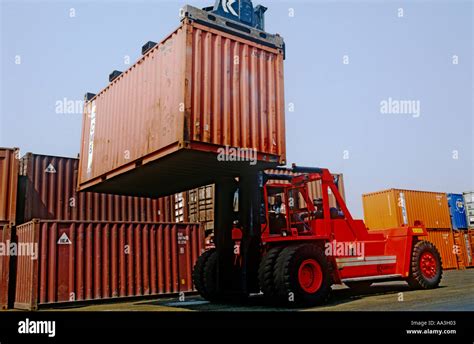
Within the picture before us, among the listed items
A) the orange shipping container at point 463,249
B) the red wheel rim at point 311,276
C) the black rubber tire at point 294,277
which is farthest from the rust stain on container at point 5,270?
the orange shipping container at point 463,249

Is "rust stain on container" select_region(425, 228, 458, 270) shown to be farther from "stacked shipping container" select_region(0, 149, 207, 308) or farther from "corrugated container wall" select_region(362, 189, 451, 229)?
"stacked shipping container" select_region(0, 149, 207, 308)

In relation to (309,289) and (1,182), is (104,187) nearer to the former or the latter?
(1,182)

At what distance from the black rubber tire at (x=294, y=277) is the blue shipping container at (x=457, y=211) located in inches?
711

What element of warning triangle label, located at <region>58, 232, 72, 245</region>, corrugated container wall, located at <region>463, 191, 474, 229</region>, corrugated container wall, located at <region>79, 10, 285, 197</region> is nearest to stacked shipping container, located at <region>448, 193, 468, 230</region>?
corrugated container wall, located at <region>463, 191, 474, 229</region>

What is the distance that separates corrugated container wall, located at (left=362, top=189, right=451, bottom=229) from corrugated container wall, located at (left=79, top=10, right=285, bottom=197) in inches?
560

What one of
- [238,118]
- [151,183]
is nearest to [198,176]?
[151,183]

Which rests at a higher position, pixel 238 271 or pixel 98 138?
pixel 98 138

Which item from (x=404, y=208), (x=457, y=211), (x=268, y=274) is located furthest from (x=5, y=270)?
(x=457, y=211)

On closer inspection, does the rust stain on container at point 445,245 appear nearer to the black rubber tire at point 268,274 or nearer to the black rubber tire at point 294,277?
the black rubber tire at point 294,277

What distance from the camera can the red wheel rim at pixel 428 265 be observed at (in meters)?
11.2

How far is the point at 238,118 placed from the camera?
8.21m

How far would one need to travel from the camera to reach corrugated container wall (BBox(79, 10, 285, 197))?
7.61m

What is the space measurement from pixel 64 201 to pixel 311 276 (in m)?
8.92

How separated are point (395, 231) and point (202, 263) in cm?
495
